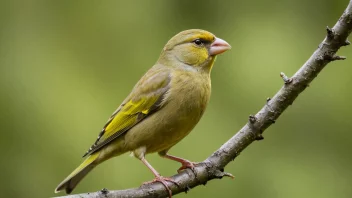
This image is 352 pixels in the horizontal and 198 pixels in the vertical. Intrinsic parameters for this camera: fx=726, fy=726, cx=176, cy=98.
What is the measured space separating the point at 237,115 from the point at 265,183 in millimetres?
847

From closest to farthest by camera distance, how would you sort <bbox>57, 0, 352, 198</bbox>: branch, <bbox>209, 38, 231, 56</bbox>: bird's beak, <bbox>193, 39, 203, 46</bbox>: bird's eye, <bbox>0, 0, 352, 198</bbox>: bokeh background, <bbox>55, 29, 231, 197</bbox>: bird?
<bbox>57, 0, 352, 198</bbox>: branch < <bbox>55, 29, 231, 197</bbox>: bird < <bbox>209, 38, 231, 56</bbox>: bird's beak < <bbox>193, 39, 203, 46</bbox>: bird's eye < <bbox>0, 0, 352, 198</bbox>: bokeh background

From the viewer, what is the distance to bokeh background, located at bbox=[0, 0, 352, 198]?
294 inches

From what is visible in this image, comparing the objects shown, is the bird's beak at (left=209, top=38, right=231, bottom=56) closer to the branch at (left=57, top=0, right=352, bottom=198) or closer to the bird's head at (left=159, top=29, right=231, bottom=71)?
the bird's head at (left=159, top=29, right=231, bottom=71)

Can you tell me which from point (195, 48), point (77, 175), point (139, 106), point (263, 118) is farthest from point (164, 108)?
point (263, 118)

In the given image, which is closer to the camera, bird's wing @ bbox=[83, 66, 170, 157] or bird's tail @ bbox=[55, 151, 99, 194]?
bird's tail @ bbox=[55, 151, 99, 194]

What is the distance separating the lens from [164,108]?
5348 mm

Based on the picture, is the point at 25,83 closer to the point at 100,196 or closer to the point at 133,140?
the point at 133,140

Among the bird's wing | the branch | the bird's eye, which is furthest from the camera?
the bird's eye

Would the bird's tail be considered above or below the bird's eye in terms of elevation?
below

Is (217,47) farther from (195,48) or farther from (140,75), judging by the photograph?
(140,75)

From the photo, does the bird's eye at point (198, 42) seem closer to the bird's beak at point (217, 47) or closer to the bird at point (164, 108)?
the bird at point (164, 108)

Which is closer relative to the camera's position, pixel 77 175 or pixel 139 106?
pixel 77 175

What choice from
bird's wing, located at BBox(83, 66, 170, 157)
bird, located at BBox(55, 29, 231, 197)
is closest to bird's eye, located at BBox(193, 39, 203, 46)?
bird, located at BBox(55, 29, 231, 197)

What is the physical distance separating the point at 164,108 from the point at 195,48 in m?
0.67
